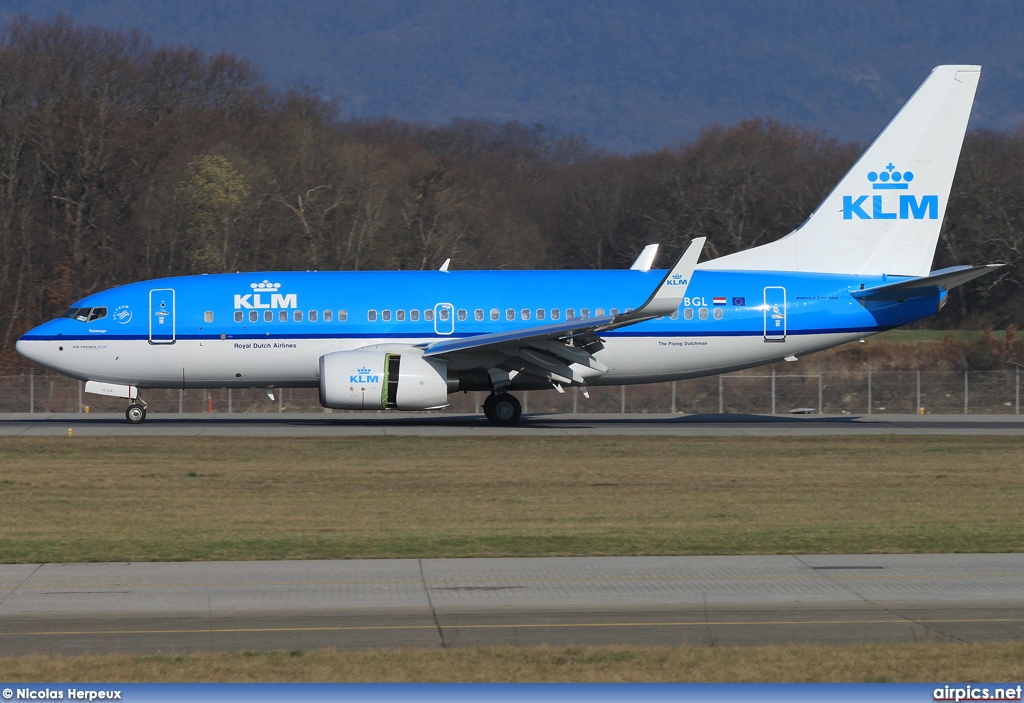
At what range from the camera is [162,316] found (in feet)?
105

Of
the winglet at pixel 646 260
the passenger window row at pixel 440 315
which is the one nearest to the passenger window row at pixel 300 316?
the passenger window row at pixel 440 315

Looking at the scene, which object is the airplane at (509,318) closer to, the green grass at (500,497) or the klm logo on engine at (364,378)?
the klm logo on engine at (364,378)

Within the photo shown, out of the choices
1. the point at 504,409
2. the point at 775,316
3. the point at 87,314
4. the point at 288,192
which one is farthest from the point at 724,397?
the point at 288,192

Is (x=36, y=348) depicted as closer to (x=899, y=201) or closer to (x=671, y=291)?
(x=671, y=291)

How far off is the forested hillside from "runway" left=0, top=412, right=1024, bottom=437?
13.9m

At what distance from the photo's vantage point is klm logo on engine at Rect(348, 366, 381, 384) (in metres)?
30.1

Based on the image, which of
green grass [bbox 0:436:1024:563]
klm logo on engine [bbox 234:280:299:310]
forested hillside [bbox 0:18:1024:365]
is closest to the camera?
green grass [bbox 0:436:1024:563]

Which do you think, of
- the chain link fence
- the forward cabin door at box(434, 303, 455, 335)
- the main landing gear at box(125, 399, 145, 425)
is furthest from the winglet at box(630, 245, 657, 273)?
the main landing gear at box(125, 399, 145, 425)

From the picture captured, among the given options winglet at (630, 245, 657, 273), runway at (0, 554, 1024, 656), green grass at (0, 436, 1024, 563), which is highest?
winglet at (630, 245, 657, 273)

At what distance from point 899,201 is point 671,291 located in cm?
807

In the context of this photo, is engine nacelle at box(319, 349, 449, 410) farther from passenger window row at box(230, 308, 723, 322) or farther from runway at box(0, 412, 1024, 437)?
passenger window row at box(230, 308, 723, 322)

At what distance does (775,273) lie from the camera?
3294 centimetres

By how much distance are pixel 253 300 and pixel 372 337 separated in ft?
10.2

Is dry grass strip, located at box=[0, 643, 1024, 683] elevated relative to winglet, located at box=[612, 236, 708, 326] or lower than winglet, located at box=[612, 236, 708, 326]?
lower
